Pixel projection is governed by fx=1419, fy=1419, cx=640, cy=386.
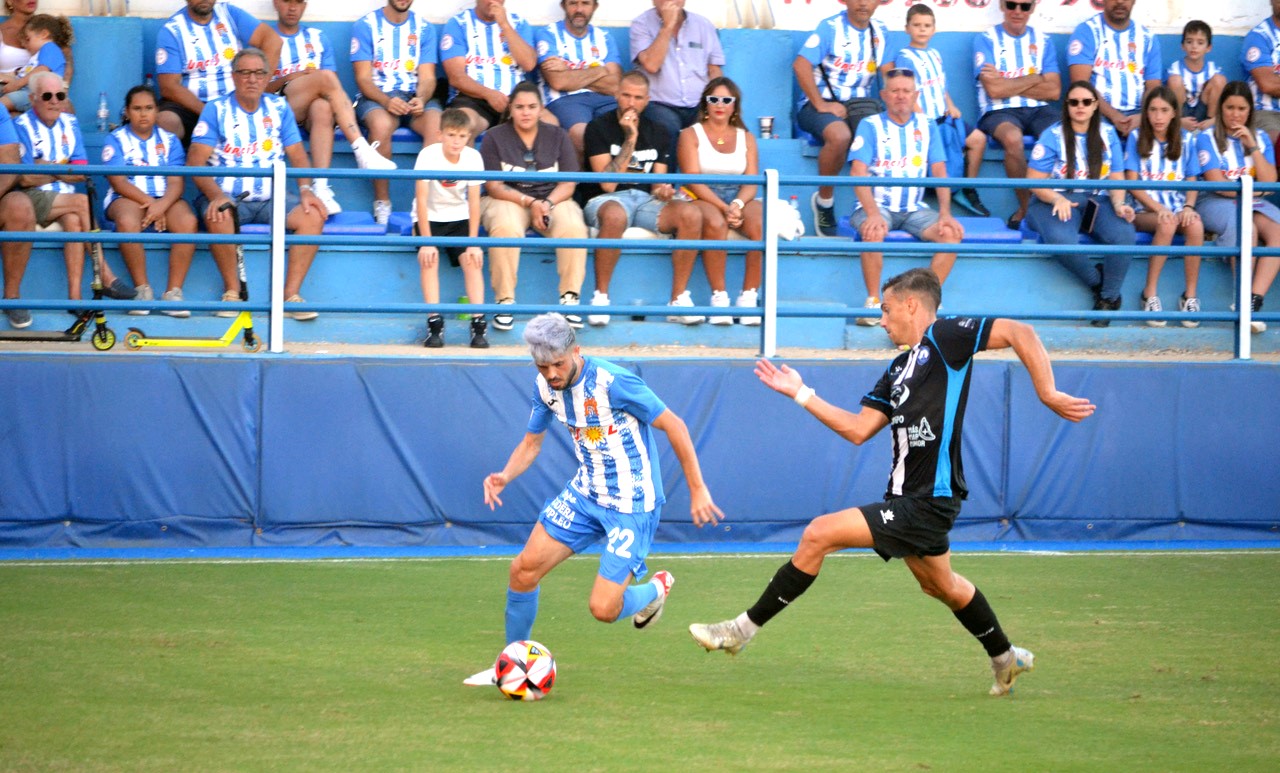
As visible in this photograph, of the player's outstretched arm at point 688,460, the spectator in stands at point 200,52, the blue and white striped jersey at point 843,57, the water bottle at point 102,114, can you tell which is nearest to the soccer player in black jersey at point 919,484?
the player's outstretched arm at point 688,460

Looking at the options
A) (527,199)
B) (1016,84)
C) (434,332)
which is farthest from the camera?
(1016,84)

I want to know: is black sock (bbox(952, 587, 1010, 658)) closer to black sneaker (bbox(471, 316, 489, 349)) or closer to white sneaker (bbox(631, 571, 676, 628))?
white sneaker (bbox(631, 571, 676, 628))

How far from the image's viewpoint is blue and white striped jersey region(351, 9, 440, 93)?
12812mm

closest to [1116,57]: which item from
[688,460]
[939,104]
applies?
[939,104]

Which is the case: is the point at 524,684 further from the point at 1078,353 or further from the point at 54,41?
the point at 54,41

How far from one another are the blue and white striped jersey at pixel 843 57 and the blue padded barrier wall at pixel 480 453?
12.1 feet

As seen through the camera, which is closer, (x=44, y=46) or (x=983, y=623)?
(x=983, y=623)

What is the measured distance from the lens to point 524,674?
6066mm

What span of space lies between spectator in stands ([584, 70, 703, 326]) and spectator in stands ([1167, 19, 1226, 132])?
205 inches

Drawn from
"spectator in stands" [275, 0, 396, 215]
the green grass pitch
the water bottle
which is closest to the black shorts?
the green grass pitch

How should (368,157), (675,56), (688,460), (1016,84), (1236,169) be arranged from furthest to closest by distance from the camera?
(1016,84) < (675,56) < (1236,169) < (368,157) < (688,460)

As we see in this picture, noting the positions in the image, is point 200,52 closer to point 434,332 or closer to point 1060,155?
point 434,332

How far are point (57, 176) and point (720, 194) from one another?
5.30 metres

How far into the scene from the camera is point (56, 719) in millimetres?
5598
